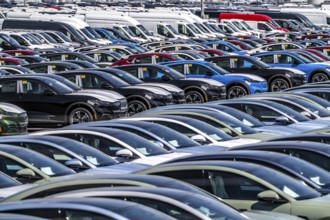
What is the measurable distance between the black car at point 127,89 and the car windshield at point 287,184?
45.4ft

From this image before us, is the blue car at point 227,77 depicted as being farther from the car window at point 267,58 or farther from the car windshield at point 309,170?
the car windshield at point 309,170

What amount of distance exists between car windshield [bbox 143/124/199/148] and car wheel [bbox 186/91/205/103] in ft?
38.2

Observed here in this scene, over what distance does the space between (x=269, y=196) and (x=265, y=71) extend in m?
21.5

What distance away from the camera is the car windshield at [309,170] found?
42.0ft

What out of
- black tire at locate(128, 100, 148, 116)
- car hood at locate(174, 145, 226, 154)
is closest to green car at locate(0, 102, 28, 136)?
black tire at locate(128, 100, 148, 116)

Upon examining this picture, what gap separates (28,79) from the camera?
24.6m

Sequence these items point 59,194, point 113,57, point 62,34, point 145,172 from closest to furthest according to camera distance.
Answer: point 59,194 → point 145,172 → point 113,57 → point 62,34

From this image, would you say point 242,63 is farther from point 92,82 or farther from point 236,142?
point 236,142

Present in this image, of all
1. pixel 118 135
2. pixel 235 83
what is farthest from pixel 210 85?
pixel 118 135

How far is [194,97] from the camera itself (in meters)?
29.0

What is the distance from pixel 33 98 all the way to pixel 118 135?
8.53 m

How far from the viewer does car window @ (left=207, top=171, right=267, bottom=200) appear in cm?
1189

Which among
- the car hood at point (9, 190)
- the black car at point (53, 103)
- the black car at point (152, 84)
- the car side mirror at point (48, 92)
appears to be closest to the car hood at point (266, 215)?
the car hood at point (9, 190)

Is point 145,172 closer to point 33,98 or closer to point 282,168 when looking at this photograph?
point 282,168
